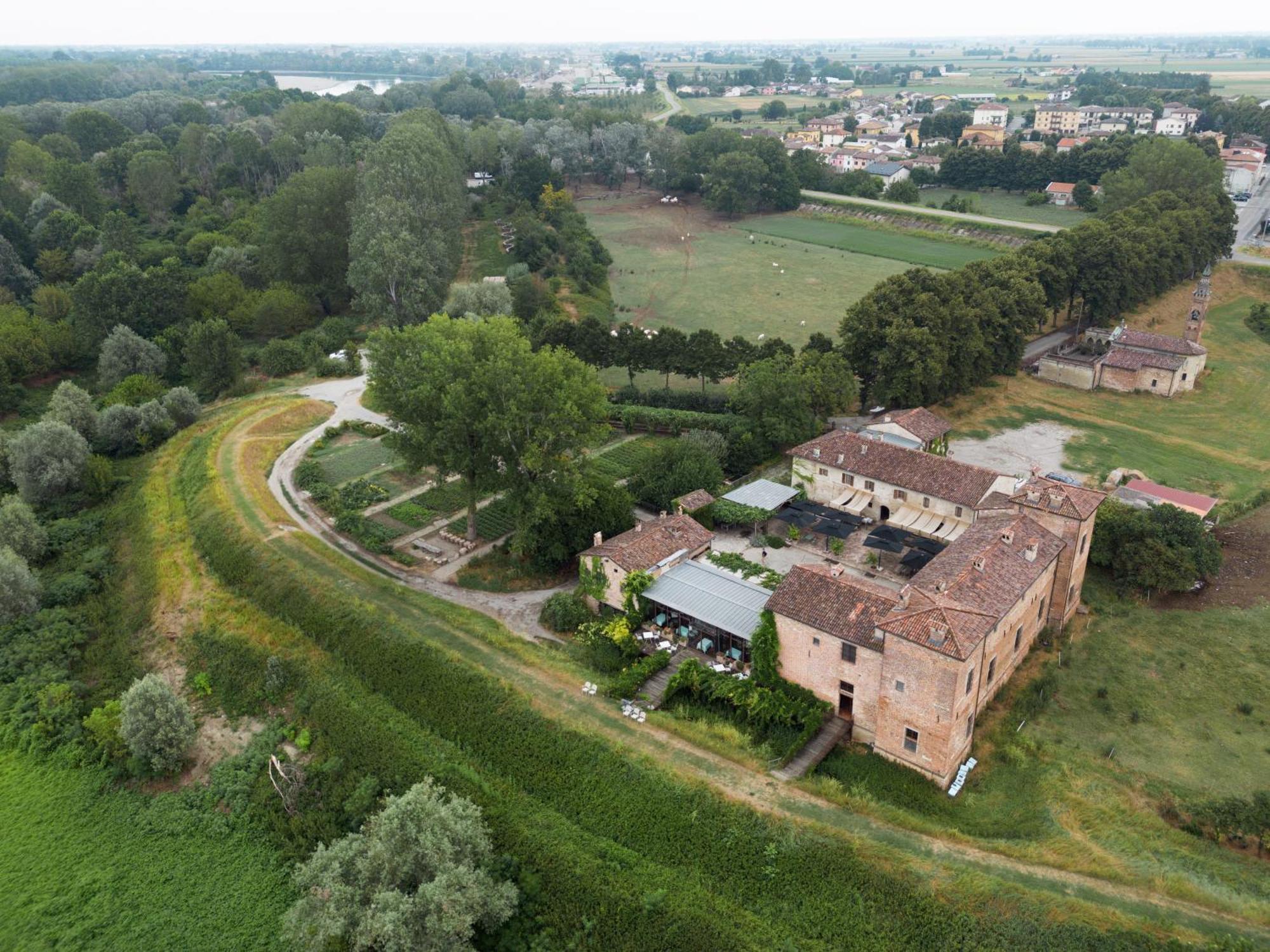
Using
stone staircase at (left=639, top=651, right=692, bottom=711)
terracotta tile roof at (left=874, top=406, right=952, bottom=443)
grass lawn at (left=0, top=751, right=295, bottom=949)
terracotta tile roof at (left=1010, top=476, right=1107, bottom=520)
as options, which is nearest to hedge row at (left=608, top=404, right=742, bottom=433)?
terracotta tile roof at (left=874, top=406, right=952, bottom=443)

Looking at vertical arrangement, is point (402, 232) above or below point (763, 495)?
above

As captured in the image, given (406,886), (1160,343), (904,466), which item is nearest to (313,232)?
(904,466)

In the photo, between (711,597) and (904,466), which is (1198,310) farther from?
(711,597)

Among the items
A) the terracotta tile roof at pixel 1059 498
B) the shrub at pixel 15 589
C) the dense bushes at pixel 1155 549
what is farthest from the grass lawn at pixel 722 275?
the shrub at pixel 15 589


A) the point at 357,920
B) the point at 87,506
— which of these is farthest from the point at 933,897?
the point at 87,506

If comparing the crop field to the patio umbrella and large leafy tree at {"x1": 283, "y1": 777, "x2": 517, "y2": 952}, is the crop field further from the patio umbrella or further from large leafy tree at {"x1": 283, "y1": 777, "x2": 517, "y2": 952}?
large leafy tree at {"x1": 283, "y1": 777, "x2": 517, "y2": 952}

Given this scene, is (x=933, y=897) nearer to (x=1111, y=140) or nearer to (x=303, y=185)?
(x=303, y=185)

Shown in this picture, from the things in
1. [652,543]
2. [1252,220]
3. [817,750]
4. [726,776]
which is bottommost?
[817,750]

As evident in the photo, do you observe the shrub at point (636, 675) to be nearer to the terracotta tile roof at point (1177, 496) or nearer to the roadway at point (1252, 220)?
the terracotta tile roof at point (1177, 496)
